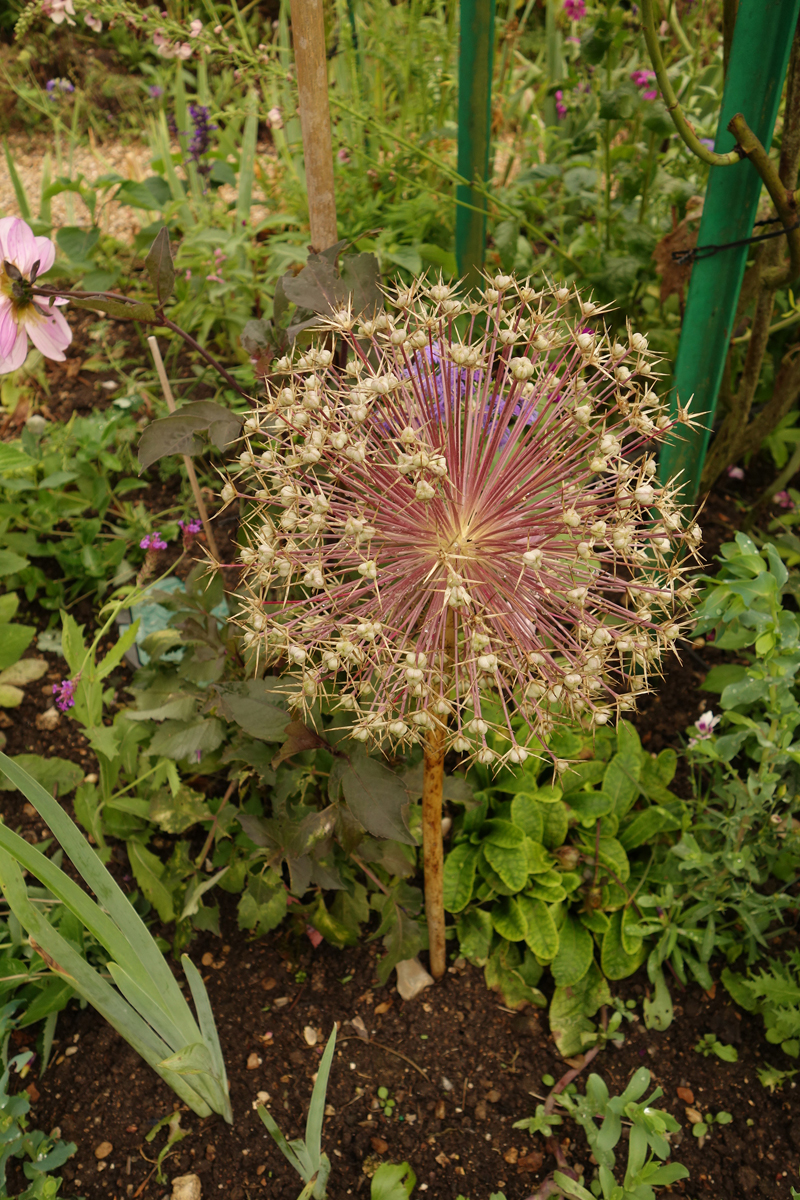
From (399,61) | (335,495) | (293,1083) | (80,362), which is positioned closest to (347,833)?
(335,495)

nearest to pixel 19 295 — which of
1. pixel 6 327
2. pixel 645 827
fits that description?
pixel 6 327

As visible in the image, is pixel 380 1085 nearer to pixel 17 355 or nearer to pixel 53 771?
pixel 53 771

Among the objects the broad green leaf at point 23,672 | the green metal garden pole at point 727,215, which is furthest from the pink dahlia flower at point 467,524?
the broad green leaf at point 23,672

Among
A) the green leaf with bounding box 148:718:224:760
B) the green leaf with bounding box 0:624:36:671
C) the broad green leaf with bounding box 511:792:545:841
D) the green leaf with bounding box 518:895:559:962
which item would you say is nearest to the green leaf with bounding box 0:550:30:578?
the green leaf with bounding box 0:624:36:671

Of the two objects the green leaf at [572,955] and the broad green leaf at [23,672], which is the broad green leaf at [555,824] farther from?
the broad green leaf at [23,672]

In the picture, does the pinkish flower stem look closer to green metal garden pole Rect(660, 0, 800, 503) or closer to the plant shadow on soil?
the plant shadow on soil

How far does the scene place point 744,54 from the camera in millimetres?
1831

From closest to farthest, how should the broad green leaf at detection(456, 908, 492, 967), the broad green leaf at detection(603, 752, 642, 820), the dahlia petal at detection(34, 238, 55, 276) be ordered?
the dahlia petal at detection(34, 238, 55, 276)
the broad green leaf at detection(456, 908, 492, 967)
the broad green leaf at detection(603, 752, 642, 820)

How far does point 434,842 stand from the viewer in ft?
5.19

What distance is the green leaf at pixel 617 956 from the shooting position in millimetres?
1871

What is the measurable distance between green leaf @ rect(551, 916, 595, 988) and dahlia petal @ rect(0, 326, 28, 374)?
1.64 m

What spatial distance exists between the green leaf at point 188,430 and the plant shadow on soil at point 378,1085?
1162mm

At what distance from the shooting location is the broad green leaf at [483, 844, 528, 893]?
6.05 feet

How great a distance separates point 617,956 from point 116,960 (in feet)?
3.62
